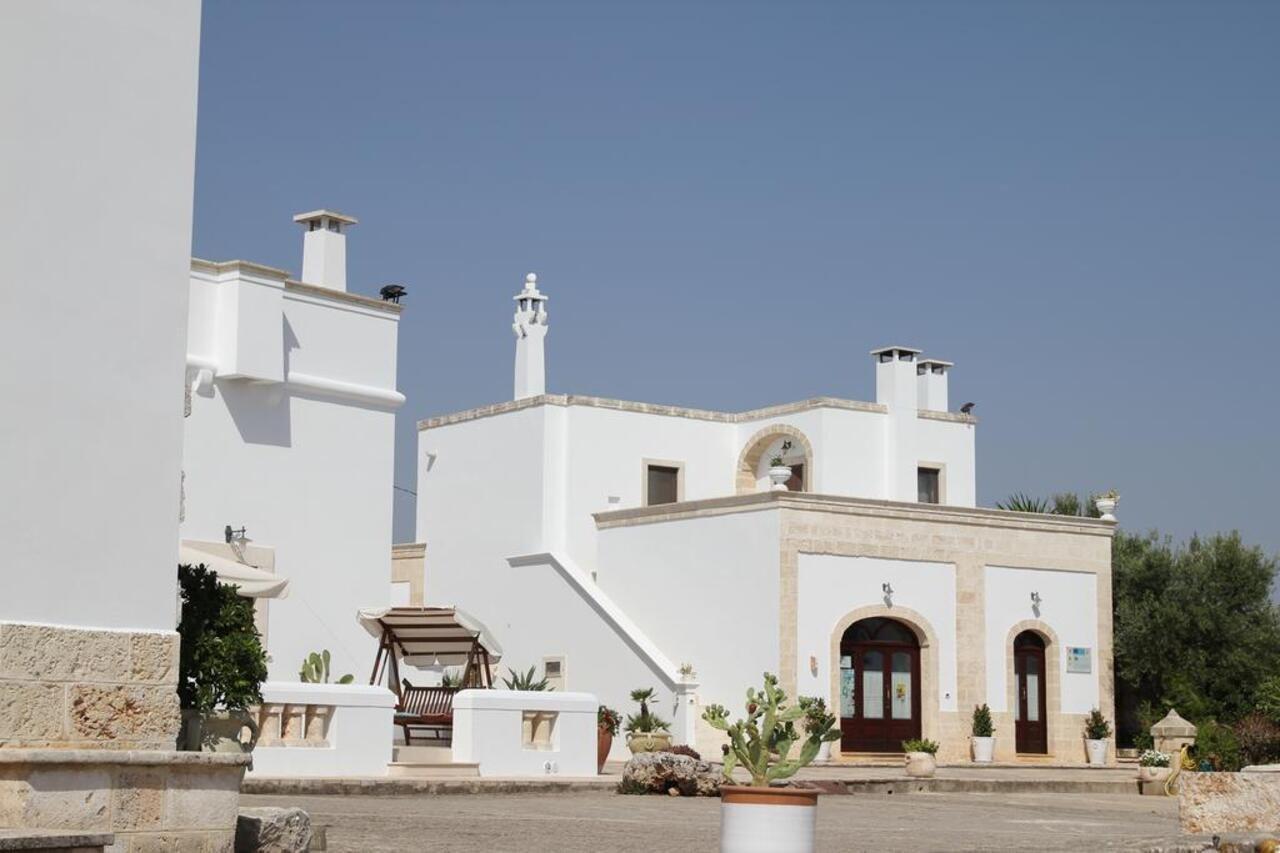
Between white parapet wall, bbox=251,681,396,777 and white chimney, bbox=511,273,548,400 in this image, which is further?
white chimney, bbox=511,273,548,400

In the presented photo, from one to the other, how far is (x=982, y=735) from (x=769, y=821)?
2264cm

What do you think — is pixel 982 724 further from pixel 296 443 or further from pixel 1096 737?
pixel 296 443

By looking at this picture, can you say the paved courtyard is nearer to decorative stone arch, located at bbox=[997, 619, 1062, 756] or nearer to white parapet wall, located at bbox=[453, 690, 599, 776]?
white parapet wall, located at bbox=[453, 690, 599, 776]

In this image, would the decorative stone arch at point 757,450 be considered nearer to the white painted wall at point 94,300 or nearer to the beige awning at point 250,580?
the beige awning at point 250,580

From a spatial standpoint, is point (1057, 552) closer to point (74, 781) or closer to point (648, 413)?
point (648, 413)

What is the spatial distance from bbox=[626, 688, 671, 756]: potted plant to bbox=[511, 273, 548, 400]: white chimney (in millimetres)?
7492

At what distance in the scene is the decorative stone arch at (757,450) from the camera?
33719mm

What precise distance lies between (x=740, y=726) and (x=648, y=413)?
2383 centimetres

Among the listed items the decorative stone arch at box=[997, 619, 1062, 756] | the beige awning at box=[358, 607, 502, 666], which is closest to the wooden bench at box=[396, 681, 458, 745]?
the beige awning at box=[358, 607, 502, 666]

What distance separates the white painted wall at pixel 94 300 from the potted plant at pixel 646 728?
1807 cm

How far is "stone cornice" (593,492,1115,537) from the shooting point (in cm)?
2897

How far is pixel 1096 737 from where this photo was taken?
3131 centimetres

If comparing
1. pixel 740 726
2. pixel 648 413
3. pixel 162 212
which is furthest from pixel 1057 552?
pixel 162 212

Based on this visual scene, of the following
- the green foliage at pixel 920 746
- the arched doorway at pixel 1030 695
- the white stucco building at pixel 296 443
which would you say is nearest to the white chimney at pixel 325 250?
the white stucco building at pixel 296 443
